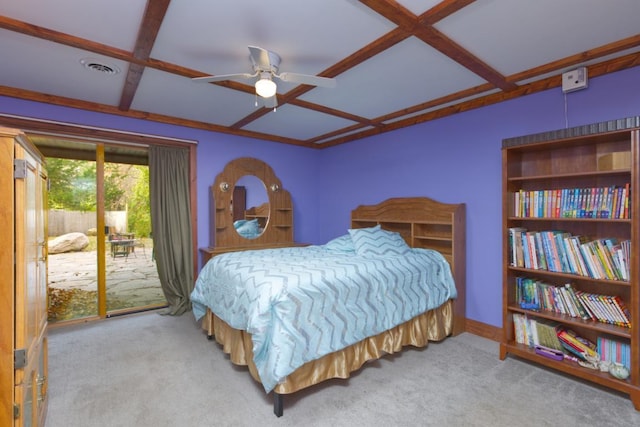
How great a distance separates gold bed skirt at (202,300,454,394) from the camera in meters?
2.09

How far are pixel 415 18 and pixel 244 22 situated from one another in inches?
40.4

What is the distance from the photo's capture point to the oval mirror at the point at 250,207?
4.29m

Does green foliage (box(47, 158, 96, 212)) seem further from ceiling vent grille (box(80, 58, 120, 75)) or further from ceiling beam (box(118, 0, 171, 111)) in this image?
ceiling vent grille (box(80, 58, 120, 75))

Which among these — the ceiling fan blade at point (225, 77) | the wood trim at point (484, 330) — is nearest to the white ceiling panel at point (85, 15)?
the ceiling fan blade at point (225, 77)

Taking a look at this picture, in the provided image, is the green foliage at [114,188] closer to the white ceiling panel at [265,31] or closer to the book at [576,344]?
the white ceiling panel at [265,31]

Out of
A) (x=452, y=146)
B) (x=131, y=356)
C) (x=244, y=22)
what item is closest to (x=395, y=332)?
(x=452, y=146)

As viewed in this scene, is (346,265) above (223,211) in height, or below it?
below

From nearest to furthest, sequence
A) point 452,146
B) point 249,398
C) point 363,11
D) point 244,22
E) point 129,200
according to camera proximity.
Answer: point 363,11, point 244,22, point 249,398, point 452,146, point 129,200

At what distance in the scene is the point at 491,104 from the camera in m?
3.09

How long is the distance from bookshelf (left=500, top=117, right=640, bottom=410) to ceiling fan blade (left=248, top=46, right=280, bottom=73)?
2.01 m

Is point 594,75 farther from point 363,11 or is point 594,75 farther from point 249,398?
point 249,398

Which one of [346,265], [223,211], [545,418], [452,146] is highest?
[452,146]

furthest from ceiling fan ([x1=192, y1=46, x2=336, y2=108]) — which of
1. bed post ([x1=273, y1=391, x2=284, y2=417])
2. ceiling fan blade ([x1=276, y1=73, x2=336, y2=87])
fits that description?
bed post ([x1=273, y1=391, x2=284, y2=417])

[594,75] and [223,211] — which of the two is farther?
[223,211]
